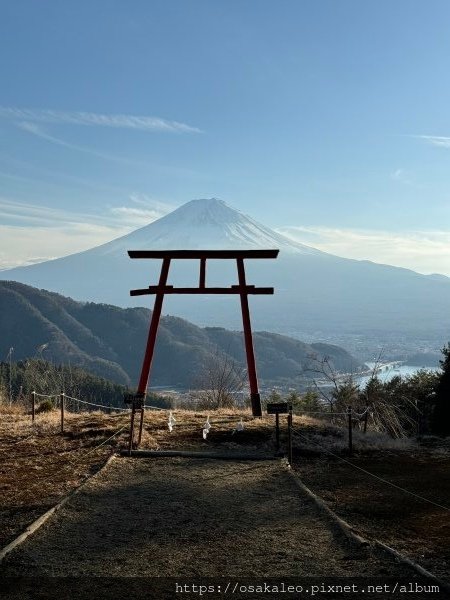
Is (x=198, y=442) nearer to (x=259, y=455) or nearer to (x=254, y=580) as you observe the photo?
(x=259, y=455)

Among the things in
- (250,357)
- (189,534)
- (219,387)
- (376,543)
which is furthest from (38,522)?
(219,387)

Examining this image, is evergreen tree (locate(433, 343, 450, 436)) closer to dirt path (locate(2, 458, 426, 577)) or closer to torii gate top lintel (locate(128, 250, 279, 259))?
torii gate top lintel (locate(128, 250, 279, 259))

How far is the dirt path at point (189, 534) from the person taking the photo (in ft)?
13.3

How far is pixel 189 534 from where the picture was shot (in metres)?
4.82

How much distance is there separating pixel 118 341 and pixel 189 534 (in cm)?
5874

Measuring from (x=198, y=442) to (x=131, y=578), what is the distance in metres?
4.98

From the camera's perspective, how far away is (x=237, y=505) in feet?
18.7

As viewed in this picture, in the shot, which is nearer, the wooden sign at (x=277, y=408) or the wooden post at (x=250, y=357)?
the wooden sign at (x=277, y=408)

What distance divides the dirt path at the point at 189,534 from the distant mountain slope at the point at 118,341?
1702 inches

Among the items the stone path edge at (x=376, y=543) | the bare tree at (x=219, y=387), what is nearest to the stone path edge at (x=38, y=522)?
the stone path edge at (x=376, y=543)

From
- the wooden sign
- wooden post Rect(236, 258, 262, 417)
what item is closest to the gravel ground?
the wooden sign

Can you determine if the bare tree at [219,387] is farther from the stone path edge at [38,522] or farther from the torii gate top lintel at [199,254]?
the stone path edge at [38,522]

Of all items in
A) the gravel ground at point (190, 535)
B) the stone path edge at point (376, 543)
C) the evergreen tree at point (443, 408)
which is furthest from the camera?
the evergreen tree at point (443, 408)

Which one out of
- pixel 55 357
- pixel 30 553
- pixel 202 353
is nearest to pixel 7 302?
pixel 55 357
